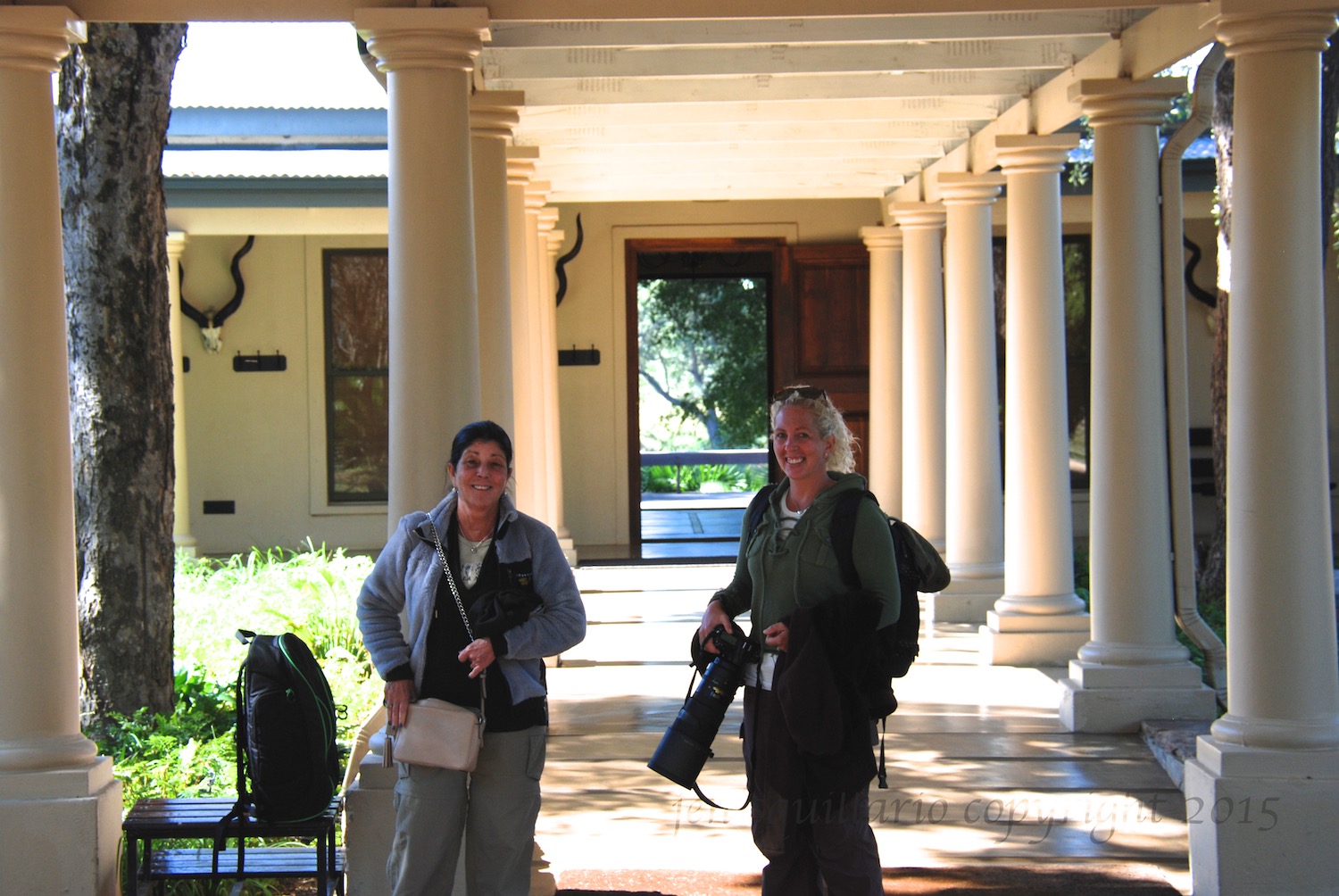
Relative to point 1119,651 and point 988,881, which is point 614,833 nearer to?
point 988,881

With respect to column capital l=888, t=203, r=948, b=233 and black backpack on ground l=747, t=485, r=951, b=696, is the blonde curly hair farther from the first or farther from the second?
column capital l=888, t=203, r=948, b=233

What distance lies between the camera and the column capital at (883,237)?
43.5 ft

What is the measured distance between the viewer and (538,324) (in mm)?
11789

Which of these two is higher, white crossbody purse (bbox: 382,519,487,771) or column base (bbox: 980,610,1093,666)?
white crossbody purse (bbox: 382,519,487,771)

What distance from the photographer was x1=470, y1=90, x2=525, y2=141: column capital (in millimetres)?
6801

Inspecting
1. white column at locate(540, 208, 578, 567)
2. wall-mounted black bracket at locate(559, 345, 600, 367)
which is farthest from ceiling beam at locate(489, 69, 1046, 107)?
wall-mounted black bracket at locate(559, 345, 600, 367)

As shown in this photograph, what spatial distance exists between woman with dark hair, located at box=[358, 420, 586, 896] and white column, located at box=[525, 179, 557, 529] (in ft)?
20.7

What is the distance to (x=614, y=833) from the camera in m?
5.71

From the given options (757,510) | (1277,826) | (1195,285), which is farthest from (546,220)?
(1277,826)

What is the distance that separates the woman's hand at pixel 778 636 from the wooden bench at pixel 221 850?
1567 mm

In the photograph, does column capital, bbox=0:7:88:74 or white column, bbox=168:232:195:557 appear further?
white column, bbox=168:232:195:557

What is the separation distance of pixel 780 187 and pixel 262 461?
6617 millimetres

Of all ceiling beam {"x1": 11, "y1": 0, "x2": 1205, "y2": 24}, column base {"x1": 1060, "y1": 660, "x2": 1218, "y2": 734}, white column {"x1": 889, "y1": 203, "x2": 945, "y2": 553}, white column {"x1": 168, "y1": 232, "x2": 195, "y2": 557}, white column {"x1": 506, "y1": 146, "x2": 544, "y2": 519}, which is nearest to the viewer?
ceiling beam {"x1": 11, "y1": 0, "x2": 1205, "y2": 24}

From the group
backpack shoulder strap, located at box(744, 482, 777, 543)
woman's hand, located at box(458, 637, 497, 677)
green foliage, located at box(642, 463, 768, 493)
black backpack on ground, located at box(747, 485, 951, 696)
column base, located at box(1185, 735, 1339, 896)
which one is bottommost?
column base, located at box(1185, 735, 1339, 896)
